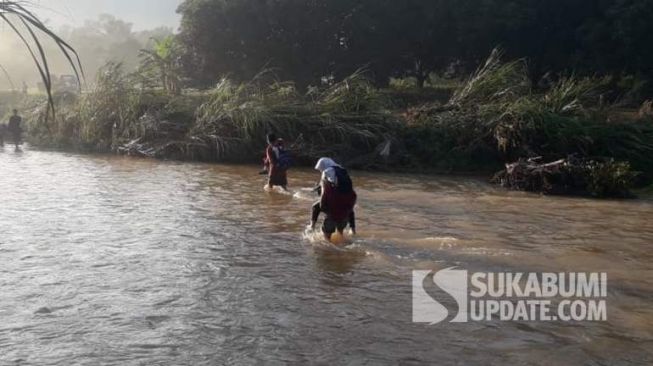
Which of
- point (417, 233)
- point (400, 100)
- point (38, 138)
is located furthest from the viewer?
point (400, 100)

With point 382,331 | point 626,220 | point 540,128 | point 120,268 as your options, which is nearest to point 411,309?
point 382,331

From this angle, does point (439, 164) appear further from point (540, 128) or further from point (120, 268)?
point (120, 268)

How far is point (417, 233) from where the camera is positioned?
10086mm

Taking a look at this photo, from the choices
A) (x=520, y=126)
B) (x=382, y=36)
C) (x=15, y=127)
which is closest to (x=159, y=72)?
(x=15, y=127)

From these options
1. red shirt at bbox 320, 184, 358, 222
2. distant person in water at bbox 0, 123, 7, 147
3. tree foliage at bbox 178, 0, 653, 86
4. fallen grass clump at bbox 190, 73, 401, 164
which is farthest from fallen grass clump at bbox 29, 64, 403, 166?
red shirt at bbox 320, 184, 358, 222

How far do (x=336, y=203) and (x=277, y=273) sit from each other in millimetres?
1421

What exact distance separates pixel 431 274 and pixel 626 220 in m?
6.13

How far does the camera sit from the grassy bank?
18.3 metres

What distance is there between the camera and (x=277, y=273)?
25.0ft

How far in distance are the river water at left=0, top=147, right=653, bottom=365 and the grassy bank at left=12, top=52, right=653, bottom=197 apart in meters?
4.58

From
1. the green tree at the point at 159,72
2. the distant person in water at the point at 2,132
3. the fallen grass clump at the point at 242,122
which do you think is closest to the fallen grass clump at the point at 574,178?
the fallen grass clump at the point at 242,122

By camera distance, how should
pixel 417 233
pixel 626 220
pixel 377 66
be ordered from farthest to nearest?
pixel 377 66
pixel 626 220
pixel 417 233

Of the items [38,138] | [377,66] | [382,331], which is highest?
[377,66]

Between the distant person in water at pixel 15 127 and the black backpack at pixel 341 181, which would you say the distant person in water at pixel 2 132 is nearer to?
the distant person in water at pixel 15 127
